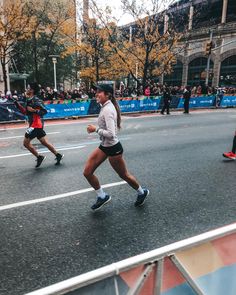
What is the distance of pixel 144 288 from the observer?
61.2 inches

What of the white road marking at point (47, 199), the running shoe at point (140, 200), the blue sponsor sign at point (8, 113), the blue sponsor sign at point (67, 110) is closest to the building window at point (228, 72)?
the blue sponsor sign at point (67, 110)

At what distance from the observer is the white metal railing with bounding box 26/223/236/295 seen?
130 centimetres

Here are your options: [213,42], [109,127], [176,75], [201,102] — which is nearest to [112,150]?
[109,127]

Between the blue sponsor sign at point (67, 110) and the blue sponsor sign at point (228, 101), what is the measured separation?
12405 millimetres

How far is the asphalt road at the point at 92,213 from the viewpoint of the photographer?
3137 millimetres

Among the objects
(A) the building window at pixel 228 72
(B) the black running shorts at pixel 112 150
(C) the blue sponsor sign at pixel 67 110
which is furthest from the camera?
(A) the building window at pixel 228 72

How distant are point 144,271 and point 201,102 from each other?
74.1 ft

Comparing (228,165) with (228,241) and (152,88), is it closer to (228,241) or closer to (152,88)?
(228,241)

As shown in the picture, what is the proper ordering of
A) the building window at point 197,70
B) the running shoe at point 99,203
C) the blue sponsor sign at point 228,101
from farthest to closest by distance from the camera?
the building window at point 197,70 → the blue sponsor sign at point 228,101 → the running shoe at point 99,203

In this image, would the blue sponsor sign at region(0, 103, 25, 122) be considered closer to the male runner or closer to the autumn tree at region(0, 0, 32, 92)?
the male runner

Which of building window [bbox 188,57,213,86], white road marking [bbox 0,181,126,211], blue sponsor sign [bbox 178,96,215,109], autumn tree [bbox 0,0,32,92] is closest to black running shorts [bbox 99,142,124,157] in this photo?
white road marking [bbox 0,181,126,211]

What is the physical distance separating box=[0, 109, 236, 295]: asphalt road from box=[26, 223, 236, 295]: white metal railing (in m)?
1.59

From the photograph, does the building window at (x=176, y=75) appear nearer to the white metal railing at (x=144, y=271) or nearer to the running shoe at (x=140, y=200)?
the running shoe at (x=140, y=200)

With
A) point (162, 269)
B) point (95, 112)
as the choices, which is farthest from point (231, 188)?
point (95, 112)
